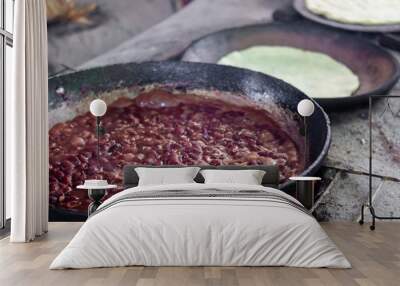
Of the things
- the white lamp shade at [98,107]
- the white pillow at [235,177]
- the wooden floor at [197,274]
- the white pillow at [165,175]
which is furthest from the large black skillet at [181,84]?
the wooden floor at [197,274]

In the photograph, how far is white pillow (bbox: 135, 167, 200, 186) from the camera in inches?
249

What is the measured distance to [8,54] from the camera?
6.36 metres

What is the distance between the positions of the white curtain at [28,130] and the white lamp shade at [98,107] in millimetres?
681

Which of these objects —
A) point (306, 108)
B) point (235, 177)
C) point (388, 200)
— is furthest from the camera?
point (388, 200)

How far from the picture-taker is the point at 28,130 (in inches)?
218

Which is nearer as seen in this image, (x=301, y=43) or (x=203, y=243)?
(x=203, y=243)

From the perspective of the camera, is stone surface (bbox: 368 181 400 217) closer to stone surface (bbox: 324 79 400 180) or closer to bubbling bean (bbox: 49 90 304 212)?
stone surface (bbox: 324 79 400 180)

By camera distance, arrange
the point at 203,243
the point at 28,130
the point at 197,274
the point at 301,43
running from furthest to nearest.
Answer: the point at 301,43
the point at 28,130
the point at 203,243
the point at 197,274

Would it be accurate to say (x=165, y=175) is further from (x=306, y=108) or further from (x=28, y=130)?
(x=306, y=108)

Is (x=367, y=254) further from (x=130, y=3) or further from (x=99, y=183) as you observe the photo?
(x=130, y=3)

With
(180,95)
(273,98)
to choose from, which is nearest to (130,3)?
(180,95)

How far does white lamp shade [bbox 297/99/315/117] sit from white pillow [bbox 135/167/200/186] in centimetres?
139

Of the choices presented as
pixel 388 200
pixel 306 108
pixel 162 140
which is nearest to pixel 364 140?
pixel 388 200

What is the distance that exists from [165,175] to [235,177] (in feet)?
2.56
